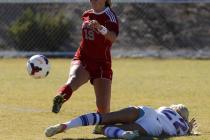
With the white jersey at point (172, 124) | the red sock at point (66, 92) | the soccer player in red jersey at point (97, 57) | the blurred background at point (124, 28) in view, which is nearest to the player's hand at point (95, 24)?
the soccer player in red jersey at point (97, 57)

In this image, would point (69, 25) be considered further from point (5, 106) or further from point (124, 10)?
point (5, 106)

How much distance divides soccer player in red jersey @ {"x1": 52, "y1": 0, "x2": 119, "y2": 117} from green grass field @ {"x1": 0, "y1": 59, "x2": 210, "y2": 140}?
0.50 m

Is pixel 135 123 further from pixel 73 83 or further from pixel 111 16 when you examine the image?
pixel 111 16

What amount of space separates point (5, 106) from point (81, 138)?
3190 millimetres

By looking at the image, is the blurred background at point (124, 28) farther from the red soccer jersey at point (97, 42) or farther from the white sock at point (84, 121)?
the white sock at point (84, 121)

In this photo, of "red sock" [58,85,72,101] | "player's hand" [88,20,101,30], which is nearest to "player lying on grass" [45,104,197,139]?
"red sock" [58,85,72,101]

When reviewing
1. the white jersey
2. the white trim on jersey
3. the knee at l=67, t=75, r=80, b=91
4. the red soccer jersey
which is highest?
the white trim on jersey

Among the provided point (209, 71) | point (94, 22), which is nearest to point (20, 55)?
point (209, 71)

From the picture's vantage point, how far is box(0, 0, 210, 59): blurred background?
876 inches

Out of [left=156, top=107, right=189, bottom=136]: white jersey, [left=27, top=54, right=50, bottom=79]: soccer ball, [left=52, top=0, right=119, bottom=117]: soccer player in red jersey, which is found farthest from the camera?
[left=27, top=54, right=50, bottom=79]: soccer ball

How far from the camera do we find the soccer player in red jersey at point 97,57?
844 centimetres

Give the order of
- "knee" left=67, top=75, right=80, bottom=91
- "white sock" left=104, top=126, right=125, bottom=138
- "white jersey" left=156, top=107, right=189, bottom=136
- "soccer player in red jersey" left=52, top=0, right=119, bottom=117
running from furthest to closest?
"soccer player in red jersey" left=52, top=0, right=119, bottom=117 < "knee" left=67, top=75, right=80, bottom=91 < "white jersey" left=156, top=107, right=189, bottom=136 < "white sock" left=104, top=126, right=125, bottom=138

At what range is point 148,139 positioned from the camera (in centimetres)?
744

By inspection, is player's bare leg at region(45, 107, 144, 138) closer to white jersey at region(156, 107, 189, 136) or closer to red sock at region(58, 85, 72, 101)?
white jersey at region(156, 107, 189, 136)
